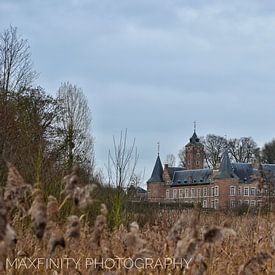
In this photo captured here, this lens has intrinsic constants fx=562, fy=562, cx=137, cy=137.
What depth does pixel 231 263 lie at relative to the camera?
3842 millimetres

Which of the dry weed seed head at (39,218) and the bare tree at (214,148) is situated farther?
the bare tree at (214,148)

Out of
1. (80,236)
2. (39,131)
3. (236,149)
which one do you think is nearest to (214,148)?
(236,149)

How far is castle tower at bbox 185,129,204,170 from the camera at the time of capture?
7675 centimetres

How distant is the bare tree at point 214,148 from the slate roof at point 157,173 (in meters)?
8.93

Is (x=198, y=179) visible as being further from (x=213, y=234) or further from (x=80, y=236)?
(x=213, y=234)

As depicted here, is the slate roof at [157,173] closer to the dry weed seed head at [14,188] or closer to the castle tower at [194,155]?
the castle tower at [194,155]

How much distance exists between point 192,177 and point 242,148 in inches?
428

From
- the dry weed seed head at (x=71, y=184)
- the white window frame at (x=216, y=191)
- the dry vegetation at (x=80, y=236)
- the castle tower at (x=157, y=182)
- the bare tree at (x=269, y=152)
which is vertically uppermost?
the bare tree at (x=269, y=152)

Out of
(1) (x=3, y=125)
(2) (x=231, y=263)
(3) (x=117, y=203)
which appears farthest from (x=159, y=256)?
(1) (x=3, y=125)

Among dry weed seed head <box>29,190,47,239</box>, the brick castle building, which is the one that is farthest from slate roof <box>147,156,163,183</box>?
dry weed seed head <box>29,190,47,239</box>

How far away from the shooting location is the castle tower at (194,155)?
7675 cm

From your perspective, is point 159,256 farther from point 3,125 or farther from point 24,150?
point 3,125

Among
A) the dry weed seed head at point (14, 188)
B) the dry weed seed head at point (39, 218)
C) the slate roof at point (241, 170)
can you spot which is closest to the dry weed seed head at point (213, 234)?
the dry weed seed head at point (39, 218)

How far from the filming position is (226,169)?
69.9m
